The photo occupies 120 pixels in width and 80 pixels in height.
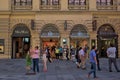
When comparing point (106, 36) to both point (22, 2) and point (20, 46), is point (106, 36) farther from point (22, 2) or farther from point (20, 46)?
point (22, 2)

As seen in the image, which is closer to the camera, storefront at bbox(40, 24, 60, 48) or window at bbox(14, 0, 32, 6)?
storefront at bbox(40, 24, 60, 48)

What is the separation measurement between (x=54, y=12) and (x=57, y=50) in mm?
5747

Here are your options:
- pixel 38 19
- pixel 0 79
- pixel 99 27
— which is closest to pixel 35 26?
pixel 38 19

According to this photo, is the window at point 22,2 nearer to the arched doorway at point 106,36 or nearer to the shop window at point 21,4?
the shop window at point 21,4

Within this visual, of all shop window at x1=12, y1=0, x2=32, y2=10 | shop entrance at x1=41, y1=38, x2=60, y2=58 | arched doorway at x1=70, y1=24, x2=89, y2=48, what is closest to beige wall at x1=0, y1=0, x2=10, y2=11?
shop window at x1=12, y1=0, x2=32, y2=10

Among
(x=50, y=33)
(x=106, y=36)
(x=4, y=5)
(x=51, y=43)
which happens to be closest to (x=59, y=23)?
(x=50, y=33)

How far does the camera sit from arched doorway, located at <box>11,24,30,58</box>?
4475 cm

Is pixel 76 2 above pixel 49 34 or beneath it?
above

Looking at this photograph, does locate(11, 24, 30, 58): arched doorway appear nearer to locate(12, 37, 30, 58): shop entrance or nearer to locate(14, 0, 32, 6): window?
locate(12, 37, 30, 58): shop entrance

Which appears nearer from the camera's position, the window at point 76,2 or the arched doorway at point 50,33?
the arched doorway at point 50,33

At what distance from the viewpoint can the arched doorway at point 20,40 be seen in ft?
147

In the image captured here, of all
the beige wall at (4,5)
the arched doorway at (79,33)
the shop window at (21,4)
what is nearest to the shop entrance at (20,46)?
the shop window at (21,4)

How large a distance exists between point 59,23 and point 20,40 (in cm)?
605

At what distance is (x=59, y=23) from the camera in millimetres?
44531
